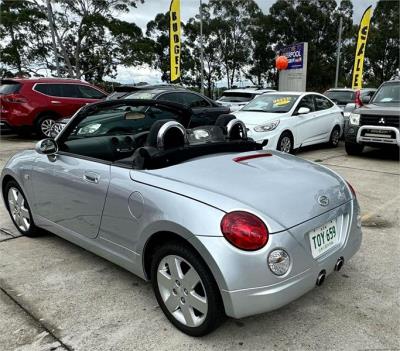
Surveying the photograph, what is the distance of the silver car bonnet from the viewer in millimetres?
2346

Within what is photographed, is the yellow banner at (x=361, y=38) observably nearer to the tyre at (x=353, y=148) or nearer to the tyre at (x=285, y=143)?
the tyre at (x=353, y=148)


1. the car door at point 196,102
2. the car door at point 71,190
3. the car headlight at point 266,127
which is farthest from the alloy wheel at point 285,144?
the car door at point 71,190

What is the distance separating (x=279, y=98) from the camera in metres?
9.11

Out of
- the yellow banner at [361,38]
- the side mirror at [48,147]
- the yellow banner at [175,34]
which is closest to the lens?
the side mirror at [48,147]

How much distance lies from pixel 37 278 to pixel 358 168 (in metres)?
6.04

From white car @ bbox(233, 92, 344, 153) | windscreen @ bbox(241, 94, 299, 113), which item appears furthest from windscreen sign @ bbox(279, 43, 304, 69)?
Result: windscreen @ bbox(241, 94, 299, 113)

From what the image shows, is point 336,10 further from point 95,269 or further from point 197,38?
point 95,269

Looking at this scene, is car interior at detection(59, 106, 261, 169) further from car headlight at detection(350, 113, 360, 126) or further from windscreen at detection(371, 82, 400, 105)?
windscreen at detection(371, 82, 400, 105)

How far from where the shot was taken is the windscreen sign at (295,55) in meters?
17.7

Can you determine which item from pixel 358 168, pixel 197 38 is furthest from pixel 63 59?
pixel 358 168

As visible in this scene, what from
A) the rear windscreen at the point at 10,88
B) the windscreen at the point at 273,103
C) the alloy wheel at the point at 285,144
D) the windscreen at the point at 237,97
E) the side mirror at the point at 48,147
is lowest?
the alloy wheel at the point at 285,144

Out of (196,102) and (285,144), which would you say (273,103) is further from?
(196,102)

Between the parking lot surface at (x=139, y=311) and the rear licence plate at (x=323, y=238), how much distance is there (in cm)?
51

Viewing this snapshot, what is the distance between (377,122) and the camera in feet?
26.6
